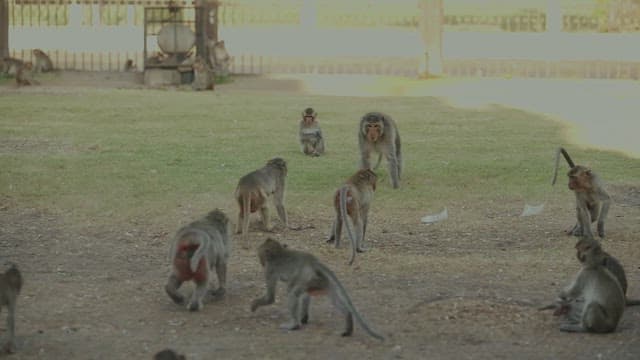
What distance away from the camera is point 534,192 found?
15.7 m

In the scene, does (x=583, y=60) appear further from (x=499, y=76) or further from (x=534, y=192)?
(x=534, y=192)

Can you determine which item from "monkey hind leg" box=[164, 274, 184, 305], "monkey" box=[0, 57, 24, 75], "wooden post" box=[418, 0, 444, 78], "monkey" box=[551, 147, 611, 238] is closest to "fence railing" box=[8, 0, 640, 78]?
"wooden post" box=[418, 0, 444, 78]

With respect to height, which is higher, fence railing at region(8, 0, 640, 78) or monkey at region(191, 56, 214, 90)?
fence railing at region(8, 0, 640, 78)

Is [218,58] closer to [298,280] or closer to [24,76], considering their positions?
[24,76]

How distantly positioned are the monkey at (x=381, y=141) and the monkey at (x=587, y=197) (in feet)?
12.3

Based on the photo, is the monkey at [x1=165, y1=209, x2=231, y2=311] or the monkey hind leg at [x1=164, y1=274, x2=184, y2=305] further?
the monkey hind leg at [x1=164, y1=274, x2=184, y2=305]

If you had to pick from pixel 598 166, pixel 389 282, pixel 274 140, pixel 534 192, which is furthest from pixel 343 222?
pixel 274 140

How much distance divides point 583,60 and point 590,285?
94.7 feet

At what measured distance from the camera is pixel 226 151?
19172 mm

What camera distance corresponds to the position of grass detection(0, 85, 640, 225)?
50.8ft

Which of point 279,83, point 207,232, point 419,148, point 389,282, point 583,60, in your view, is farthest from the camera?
point 583,60

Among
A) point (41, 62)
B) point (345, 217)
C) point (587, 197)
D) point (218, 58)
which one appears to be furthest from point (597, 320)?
point (41, 62)

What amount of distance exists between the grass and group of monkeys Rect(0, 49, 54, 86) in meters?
2.60

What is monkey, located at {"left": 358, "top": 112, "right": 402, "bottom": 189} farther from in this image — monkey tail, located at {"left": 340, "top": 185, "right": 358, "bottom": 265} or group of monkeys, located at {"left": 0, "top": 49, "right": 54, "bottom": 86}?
group of monkeys, located at {"left": 0, "top": 49, "right": 54, "bottom": 86}
